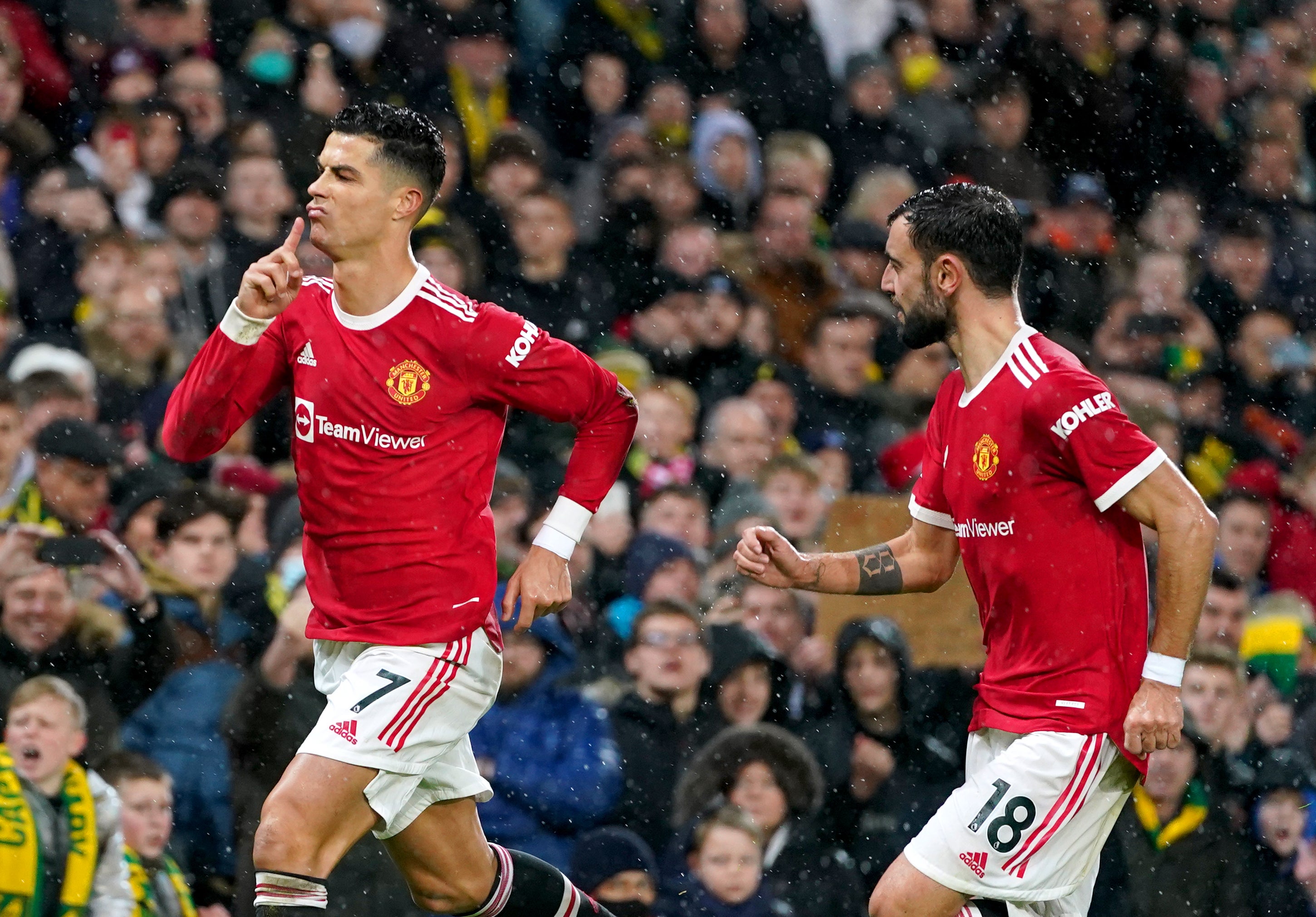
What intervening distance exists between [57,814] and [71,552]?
946 millimetres

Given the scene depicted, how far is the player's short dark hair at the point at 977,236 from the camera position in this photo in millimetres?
4234

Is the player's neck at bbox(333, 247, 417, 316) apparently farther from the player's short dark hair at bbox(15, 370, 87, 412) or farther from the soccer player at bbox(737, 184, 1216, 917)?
the player's short dark hair at bbox(15, 370, 87, 412)

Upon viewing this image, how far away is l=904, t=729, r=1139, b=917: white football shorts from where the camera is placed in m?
4.00

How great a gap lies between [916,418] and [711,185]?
5.77ft

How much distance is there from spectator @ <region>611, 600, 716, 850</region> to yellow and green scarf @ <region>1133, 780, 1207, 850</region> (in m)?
1.56

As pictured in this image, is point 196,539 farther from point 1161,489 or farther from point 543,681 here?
point 1161,489

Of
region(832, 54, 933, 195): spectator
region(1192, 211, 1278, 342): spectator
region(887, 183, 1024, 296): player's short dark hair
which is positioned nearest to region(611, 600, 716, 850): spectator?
region(887, 183, 1024, 296): player's short dark hair

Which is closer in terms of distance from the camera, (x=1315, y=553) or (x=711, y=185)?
(x=1315, y=553)

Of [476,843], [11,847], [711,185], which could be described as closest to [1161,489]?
[476,843]

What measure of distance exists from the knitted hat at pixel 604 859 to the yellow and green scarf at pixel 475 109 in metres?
4.27

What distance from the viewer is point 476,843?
4617 mm

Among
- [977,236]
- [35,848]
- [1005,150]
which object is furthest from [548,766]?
[1005,150]

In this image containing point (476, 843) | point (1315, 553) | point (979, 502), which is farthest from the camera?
point (1315, 553)

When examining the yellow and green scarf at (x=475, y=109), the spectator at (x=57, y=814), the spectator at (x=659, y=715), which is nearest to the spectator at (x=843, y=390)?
the spectator at (x=659, y=715)
